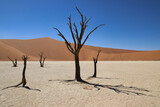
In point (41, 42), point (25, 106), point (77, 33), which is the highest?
point (41, 42)

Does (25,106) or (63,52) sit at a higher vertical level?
(63,52)

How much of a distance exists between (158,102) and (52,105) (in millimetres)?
3871

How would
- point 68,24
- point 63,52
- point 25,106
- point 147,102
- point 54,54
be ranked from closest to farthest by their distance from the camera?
point 25,106 < point 147,102 < point 68,24 < point 54,54 < point 63,52

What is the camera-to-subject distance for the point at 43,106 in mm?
3764

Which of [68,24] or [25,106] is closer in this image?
[25,106]

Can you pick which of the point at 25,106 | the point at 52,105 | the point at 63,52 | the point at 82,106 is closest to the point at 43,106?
the point at 52,105

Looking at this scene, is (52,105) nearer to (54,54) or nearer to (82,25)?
(82,25)

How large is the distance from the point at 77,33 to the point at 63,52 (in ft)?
191

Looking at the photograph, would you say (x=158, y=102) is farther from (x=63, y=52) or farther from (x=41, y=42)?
(x=41, y=42)

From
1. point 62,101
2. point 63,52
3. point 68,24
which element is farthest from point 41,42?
point 62,101

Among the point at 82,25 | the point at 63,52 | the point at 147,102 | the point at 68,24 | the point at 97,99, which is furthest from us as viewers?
the point at 63,52

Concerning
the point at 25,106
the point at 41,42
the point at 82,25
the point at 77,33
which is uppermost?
the point at 41,42

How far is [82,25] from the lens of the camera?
26.3 feet

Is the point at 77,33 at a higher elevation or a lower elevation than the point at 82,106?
higher
